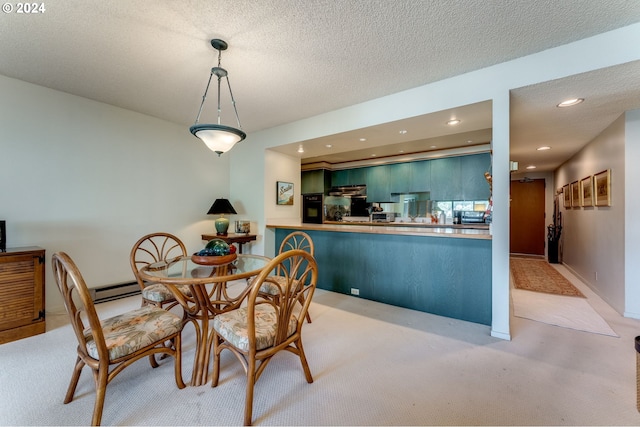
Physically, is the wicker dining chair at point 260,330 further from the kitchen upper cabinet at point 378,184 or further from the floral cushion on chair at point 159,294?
the kitchen upper cabinet at point 378,184

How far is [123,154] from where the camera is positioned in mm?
3402

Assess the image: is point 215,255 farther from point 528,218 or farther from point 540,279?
point 528,218

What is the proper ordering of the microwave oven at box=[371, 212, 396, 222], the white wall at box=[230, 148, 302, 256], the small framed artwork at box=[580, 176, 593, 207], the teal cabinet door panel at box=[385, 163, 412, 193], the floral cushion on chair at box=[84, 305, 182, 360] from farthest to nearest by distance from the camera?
1. the microwave oven at box=[371, 212, 396, 222]
2. the teal cabinet door panel at box=[385, 163, 412, 193]
3. the white wall at box=[230, 148, 302, 256]
4. the small framed artwork at box=[580, 176, 593, 207]
5. the floral cushion on chair at box=[84, 305, 182, 360]

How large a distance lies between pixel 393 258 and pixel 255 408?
85.5 inches

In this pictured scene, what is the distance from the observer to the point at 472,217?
4.95 m

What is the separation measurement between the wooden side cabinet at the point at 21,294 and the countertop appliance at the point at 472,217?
5955 millimetres

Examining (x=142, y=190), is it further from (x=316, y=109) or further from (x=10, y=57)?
(x=316, y=109)

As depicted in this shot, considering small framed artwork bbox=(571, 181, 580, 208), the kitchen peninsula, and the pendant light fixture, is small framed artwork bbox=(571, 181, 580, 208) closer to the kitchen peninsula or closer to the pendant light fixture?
the kitchen peninsula

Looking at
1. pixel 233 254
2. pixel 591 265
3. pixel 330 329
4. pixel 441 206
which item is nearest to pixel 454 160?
pixel 441 206

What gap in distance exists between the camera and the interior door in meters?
6.59

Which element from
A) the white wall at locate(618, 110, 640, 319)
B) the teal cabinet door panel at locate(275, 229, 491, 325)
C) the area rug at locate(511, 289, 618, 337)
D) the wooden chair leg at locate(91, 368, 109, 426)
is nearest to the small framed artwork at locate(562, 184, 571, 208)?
the area rug at locate(511, 289, 618, 337)

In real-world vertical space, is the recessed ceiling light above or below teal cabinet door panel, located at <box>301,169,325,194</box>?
above

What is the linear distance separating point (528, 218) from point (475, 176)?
345cm

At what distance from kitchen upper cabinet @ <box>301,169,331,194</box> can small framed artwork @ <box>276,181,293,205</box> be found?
150cm
